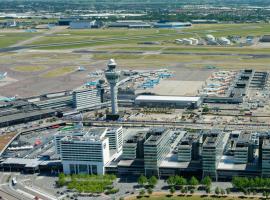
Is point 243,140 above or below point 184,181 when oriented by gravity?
above

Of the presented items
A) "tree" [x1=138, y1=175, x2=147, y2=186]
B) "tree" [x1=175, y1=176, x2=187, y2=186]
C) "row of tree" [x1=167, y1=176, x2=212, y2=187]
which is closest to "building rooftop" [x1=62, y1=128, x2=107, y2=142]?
"tree" [x1=138, y1=175, x2=147, y2=186]

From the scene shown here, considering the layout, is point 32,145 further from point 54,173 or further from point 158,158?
point 158,158

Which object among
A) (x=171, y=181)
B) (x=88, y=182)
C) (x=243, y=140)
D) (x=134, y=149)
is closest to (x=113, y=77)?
(x=134, y=149)

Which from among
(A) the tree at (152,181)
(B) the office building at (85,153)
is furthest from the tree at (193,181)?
(B) the office building at (85,153)

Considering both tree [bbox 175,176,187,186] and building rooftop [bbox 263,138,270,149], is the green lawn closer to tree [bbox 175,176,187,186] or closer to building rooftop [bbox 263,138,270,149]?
tree [bbox 175,176,187,186]

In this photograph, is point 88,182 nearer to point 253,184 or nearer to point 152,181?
point 152,181
